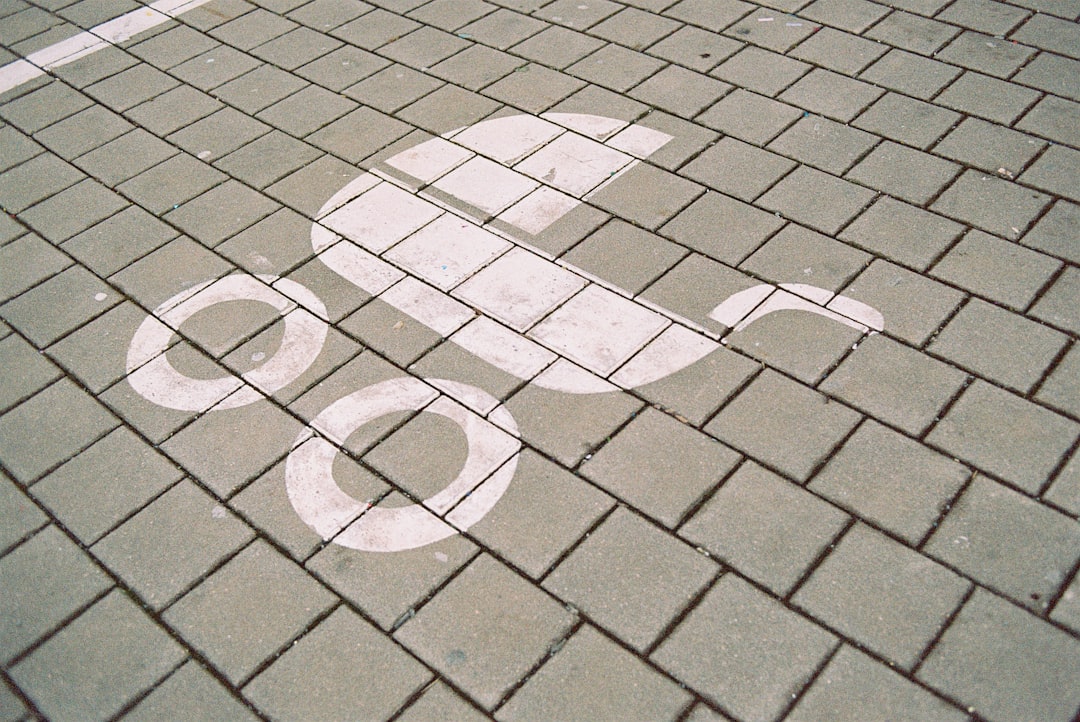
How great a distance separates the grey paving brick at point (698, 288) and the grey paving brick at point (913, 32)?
6.87 ft

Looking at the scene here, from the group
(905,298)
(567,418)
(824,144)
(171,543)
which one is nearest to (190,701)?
(171,543)

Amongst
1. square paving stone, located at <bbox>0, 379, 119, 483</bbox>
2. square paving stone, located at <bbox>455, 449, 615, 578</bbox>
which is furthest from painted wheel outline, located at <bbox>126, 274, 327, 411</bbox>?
square paving stone, located at <bbox>455, 449, 615, 578</bbox>

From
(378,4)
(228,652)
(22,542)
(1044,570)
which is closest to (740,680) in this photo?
(1044,570)

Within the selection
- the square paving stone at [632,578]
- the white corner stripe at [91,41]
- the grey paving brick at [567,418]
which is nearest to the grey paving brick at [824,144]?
the grey paving brick at [567,418]

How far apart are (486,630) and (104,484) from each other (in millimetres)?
1477

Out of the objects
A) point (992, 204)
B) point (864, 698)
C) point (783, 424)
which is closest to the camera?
point (864, 698)

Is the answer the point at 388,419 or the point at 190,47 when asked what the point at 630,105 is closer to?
the point at 388,419

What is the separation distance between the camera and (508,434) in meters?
3.24

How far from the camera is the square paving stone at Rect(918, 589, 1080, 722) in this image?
2465 mm

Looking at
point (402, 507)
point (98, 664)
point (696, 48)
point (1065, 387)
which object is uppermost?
point (696, 48)

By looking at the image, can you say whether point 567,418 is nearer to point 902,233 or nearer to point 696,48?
point 902,233

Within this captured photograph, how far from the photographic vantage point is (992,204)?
3961 millimetres

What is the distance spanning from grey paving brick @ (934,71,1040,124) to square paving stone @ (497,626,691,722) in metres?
3.27

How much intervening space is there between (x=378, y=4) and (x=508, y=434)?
12.1ft
